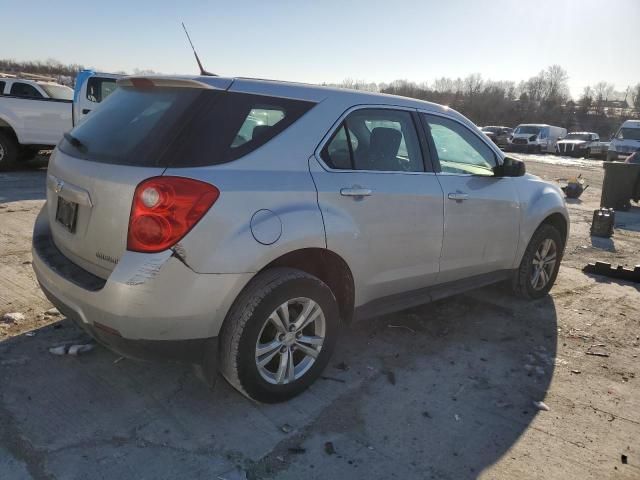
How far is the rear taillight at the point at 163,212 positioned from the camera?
2.49 meters

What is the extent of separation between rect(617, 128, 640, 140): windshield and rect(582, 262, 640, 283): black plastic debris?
768 inches

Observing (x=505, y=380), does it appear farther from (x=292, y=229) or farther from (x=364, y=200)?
(x=292, y=229)

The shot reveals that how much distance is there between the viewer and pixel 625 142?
22281 millimetres

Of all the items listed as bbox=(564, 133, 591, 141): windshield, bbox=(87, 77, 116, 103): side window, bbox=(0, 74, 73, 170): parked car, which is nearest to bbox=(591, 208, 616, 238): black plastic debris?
bbox=(87, 77, 116, 103): side window

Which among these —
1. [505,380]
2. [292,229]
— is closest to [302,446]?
[292,229]

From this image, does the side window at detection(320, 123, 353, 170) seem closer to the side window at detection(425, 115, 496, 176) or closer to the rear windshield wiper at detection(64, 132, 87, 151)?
the side window at detection(425, 115, 496, 176)

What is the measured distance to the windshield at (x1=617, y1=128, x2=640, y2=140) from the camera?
885 inches

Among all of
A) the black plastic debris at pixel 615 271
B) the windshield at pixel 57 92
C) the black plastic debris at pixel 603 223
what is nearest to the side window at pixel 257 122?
the black plastic debris at pixel 615 271

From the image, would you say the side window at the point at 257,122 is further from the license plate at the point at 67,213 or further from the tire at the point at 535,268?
the tire at the point at 535,268

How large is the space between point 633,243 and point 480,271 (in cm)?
540

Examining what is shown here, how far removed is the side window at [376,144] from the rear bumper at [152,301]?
102cm

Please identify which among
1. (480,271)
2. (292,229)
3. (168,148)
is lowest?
(480,271)

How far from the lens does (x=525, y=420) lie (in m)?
3.09

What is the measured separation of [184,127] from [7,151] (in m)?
10.3
